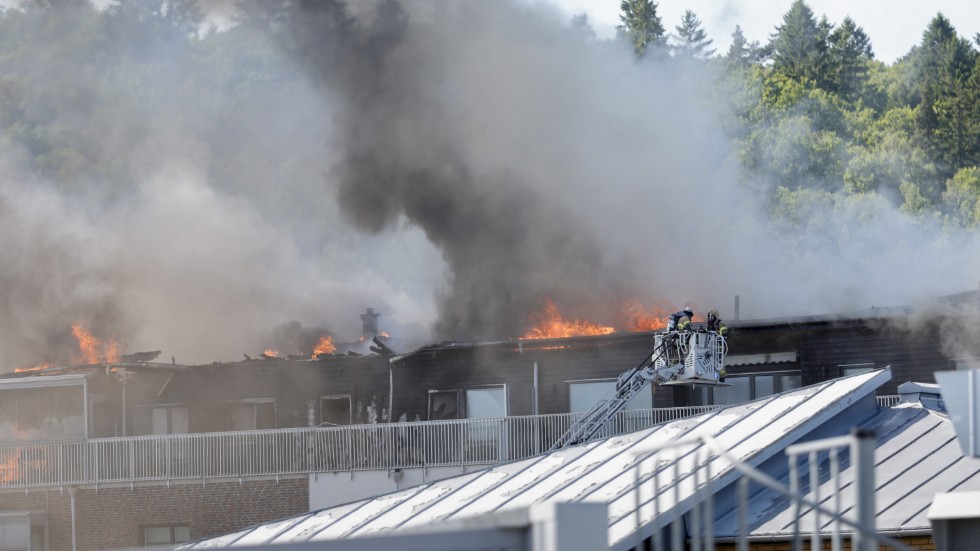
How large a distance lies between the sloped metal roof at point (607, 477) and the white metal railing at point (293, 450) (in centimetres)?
1219

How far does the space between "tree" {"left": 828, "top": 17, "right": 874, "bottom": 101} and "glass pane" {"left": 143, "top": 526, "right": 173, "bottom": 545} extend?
52794mm

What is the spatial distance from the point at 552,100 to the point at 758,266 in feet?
29.3

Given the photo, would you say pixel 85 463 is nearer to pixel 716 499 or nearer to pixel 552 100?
pixel 552 100

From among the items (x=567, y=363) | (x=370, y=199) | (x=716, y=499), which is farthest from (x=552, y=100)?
(x=716, y=499)

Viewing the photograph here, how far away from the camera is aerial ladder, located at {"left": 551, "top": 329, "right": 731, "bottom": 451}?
30484 mm

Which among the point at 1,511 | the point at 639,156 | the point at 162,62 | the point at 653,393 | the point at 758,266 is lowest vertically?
the point at 1,511

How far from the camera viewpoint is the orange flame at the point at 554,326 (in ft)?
137

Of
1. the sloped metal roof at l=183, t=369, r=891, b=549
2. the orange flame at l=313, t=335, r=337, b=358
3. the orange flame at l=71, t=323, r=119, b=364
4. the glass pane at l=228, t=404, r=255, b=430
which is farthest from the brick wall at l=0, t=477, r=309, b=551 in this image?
the orange flame at l=71, t=323, r=119, b=364

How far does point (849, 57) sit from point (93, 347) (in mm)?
46308

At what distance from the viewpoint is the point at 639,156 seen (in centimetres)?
5147

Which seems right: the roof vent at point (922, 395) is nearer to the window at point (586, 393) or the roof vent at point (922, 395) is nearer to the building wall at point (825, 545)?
the building wall at point (825, 545)

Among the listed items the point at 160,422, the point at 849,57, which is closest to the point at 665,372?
the point at 160,422

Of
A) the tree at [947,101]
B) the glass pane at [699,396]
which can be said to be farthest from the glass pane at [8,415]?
the tree at [947,101]

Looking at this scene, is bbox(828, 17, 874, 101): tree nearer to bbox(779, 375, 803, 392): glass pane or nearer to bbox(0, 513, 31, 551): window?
bbox(779, 375, 803, 392): glass pane
